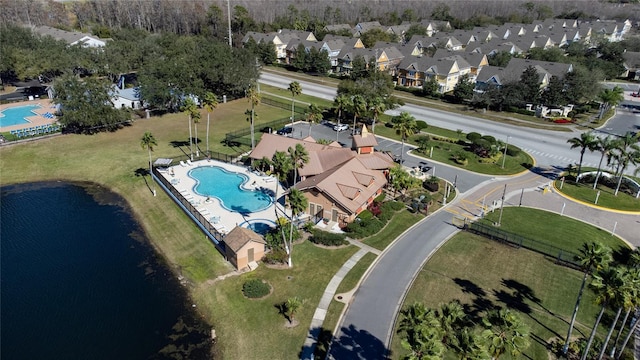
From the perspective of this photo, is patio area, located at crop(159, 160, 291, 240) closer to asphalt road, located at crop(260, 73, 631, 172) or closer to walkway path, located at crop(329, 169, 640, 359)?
walkway path, located at crop(329, 169, 640, 359)

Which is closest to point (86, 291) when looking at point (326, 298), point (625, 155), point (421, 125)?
point (326, 298)

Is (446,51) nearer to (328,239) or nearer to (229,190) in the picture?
(229,190)

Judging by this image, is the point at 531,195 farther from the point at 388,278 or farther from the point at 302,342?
the point at 302,342

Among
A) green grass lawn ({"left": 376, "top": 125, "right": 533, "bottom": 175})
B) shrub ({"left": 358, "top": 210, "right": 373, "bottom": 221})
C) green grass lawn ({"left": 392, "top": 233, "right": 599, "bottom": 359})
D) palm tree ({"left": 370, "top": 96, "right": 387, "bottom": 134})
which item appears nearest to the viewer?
green grass lawn ({"left": 392, "top": 233, "right": 599, "bottom": 359})

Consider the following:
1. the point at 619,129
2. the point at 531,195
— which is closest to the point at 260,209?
the point at 531,195

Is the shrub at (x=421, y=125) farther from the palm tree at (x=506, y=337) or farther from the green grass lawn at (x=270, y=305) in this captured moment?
the palm tree at (x=506, y=337)

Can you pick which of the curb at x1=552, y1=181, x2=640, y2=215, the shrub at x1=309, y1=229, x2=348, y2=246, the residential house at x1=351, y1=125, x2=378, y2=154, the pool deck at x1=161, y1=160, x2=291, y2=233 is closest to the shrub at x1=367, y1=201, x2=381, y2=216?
the shrub at x1=309, y1=229, x2=348, y2=246
